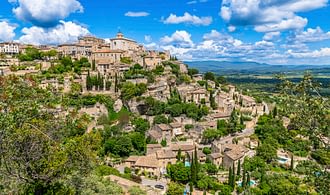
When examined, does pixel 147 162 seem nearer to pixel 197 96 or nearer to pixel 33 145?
pixel 197 96

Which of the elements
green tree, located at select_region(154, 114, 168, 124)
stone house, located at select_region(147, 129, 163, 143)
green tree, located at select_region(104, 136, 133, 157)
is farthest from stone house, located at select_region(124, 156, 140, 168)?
green tree, located at select_region(154, 114, 168, 124)

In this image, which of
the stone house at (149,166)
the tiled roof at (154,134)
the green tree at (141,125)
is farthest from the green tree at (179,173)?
the green tree at (141,125)

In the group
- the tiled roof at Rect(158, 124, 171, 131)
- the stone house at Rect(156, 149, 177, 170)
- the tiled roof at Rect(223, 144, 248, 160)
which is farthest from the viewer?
the tiled roof at Rect(158, 124, 171, 131)

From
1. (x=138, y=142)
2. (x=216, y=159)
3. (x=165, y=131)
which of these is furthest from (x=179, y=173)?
(x=165, y=131)

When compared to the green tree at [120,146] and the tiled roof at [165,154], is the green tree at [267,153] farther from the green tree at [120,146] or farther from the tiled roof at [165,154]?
the green tree at [120,146]

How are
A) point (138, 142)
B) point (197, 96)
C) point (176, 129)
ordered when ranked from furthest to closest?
point (197, 96) < point (176, 129) < point (138, 142)

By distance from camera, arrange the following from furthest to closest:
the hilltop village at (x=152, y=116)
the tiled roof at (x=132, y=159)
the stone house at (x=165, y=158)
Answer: the tiled roof at (x=132, y=159), the stone house at (x=165, y=158), the hilltop village at (x=152, y=116)

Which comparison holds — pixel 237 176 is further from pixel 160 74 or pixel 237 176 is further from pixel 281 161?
pixel 160 74

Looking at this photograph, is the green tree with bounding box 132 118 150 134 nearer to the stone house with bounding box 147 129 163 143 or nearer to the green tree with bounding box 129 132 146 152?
the stone house with bounding box 147 129 163 143
